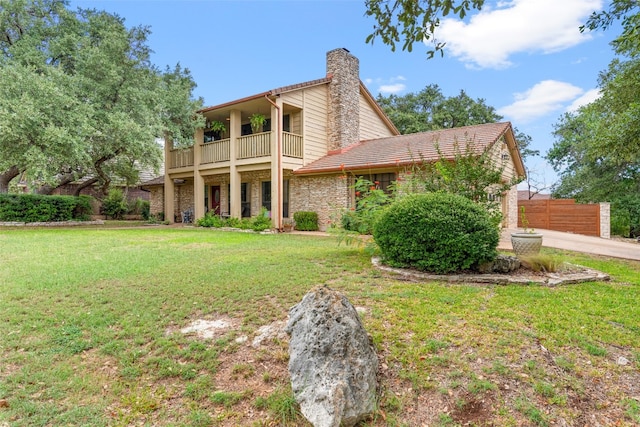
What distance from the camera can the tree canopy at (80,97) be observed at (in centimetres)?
1282

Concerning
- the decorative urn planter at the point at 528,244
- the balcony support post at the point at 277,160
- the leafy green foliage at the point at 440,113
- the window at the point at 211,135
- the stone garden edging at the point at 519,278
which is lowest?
the stone garden edging at the point at 519,278

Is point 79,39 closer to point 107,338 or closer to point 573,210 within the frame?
point 107,338

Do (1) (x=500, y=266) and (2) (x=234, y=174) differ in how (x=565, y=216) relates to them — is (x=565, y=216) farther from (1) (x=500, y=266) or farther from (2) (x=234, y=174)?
(2) (x=234, y=174)

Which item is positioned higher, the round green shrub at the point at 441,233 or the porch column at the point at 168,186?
the porch column at the point at 168,186

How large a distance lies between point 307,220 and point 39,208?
43.4 ft

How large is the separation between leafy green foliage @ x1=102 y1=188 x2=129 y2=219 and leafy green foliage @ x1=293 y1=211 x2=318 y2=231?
1673 centimetres

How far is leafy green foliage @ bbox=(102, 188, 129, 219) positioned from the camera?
24734mm

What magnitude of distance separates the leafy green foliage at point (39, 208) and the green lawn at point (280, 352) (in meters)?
13.8

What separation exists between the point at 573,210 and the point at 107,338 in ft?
60.2

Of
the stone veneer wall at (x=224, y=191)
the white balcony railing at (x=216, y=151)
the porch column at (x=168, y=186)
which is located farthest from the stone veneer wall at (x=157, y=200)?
the white balcony railing at (x=216, y=151)

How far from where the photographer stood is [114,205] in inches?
978

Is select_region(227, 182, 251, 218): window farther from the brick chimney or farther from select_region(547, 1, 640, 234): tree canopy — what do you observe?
select_region(547, 1, 640, 234): tree canopy

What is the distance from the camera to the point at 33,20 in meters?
16.8

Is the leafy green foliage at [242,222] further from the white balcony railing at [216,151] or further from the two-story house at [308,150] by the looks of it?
the white balcony railing at [216,151]
